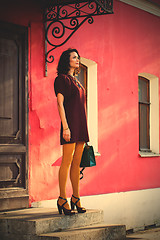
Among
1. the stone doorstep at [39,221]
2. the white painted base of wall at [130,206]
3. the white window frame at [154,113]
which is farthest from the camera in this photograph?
the white window frame at [154,113]

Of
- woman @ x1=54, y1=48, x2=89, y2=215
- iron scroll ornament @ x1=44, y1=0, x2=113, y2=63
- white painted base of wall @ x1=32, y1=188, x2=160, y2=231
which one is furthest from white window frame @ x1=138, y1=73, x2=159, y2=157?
woman @ x1=54, y1=48, x2=89, y2=215

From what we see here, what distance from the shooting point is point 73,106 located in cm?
594

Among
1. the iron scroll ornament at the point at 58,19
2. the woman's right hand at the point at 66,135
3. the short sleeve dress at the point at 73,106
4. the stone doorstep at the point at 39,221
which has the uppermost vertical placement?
the iron scroll ornament at the point at 58,19

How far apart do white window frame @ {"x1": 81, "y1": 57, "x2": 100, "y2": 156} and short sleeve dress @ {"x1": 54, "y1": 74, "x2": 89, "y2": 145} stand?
7.92 feet

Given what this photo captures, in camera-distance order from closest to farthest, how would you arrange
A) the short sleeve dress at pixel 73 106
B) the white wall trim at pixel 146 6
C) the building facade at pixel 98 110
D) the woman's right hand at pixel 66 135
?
the woman's right hand at pixel 66 135 < the short sleeve dress at pixel 73 106 < the building facade at pixel 98 110 < the white wall trim at pixel 146 6

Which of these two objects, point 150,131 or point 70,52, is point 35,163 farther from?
point 150,131

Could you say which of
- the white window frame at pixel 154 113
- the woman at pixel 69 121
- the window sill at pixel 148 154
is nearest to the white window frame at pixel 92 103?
the window sill at pixel 148 154

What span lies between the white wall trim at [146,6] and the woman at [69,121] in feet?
12.5

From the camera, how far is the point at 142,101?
402 inches

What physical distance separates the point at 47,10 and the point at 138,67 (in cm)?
305

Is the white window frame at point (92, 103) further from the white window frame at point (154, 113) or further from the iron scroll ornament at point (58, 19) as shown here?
the white window frame at point (154, 113)

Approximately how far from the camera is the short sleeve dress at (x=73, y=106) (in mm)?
5895

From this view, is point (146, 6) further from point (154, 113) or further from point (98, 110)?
point (98, 110)

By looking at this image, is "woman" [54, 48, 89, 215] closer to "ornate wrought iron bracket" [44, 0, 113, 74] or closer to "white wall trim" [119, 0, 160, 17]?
"ornate wrought iron bracket" [44, 0, 113, 74]
